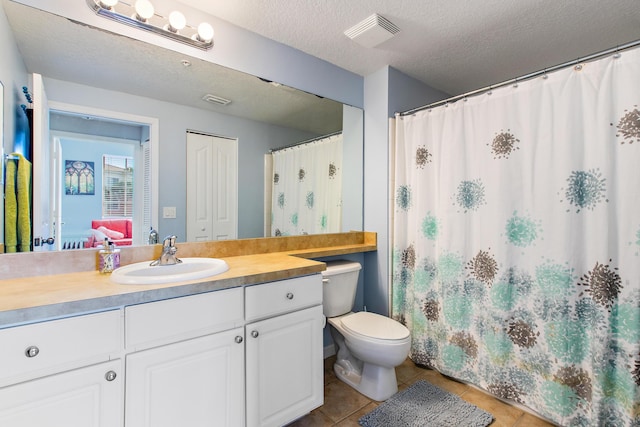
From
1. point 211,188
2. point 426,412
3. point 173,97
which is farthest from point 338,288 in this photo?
point 173,97

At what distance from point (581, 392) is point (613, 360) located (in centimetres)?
22

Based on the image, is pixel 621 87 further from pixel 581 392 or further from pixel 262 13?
pixel 262 13

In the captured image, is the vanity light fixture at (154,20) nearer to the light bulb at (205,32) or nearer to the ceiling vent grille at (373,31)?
the light bulb at (205,32)

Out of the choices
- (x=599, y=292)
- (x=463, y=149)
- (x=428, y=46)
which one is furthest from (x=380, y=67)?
(x=599, y=292)

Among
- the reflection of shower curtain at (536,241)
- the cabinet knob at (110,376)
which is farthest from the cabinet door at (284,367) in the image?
the reflection of shower curtain at (536,241)

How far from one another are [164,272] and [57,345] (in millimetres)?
500

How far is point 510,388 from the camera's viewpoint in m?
1.68

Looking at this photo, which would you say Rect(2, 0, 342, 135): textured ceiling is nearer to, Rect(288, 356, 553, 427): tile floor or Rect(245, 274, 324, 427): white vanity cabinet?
Rect(245, 274, 324, 427): white vanity cabinet

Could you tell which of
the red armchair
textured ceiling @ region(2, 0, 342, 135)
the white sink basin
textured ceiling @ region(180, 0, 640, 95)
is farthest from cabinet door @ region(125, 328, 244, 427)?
textured ceiling @ region(180, 0, 640, 95)

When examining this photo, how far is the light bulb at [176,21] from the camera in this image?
152 centimetres

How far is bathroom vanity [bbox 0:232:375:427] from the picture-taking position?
90cm

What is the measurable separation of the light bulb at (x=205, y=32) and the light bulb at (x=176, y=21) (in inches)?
3.2

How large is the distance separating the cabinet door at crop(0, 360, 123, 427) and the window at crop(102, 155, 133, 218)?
0.73 metres

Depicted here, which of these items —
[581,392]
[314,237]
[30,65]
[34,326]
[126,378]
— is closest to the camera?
[34,326]
